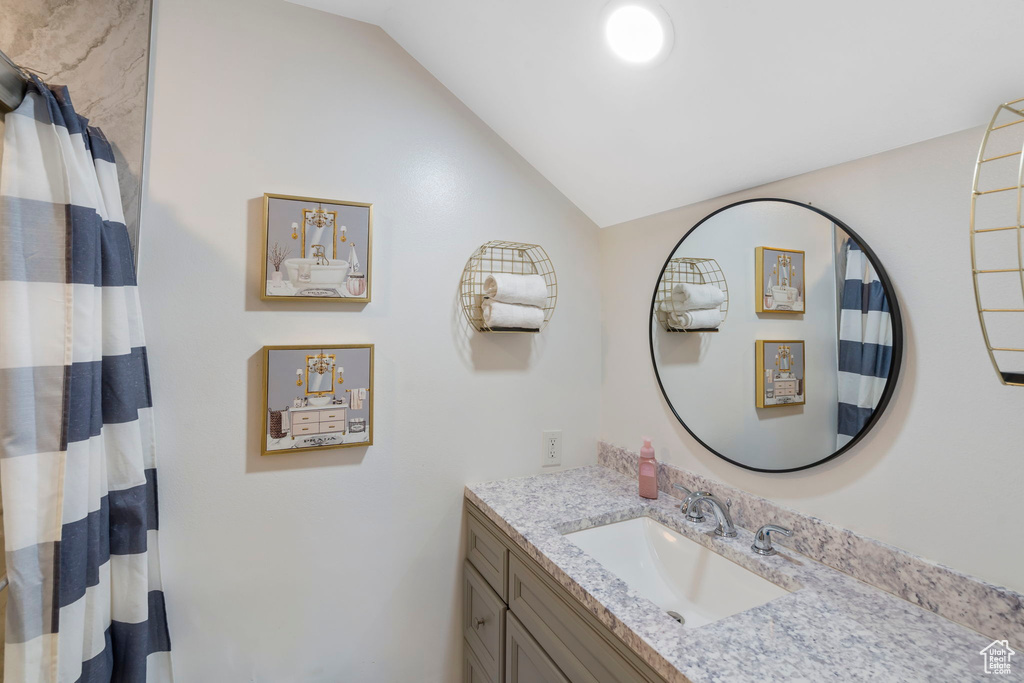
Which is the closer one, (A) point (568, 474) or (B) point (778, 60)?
(B) point (778, 60)

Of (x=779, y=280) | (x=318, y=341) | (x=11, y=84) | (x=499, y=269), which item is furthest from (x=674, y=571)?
(x=11, y=84)

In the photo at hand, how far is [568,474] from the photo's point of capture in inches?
69.2

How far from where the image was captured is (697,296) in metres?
1.43

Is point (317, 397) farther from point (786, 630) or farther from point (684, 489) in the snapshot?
point (786, 630)

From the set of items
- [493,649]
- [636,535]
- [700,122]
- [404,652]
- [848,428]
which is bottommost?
[404,652]

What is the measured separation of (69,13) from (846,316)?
6.67 ft

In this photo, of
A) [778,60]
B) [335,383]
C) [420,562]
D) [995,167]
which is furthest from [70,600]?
[995,167]

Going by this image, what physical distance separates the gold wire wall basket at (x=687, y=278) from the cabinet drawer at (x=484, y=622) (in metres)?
1.02

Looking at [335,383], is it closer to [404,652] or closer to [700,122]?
[404,652]

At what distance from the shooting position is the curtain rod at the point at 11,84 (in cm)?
82

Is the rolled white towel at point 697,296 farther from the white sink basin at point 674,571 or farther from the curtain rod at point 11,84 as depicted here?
the curtain rod at point 11,84

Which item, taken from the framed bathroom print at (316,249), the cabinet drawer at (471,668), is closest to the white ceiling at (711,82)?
the framed bathroom print at (316,249)

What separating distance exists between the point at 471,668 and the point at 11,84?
1888 millimetres

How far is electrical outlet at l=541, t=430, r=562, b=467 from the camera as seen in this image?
1.76m
